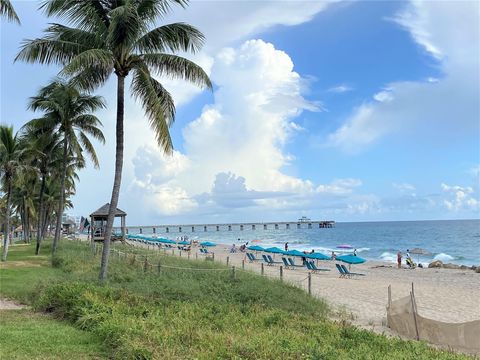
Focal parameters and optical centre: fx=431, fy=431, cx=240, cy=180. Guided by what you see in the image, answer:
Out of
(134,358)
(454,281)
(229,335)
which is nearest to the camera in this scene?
(134,358)

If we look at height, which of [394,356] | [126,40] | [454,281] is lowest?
[454,281]

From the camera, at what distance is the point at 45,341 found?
6.86 metres

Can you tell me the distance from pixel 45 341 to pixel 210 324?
2.65 metres

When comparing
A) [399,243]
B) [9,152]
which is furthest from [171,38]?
[399,243]

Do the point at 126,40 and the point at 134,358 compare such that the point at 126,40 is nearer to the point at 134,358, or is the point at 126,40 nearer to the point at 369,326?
the point at 134,358

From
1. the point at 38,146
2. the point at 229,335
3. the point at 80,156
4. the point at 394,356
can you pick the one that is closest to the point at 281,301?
the point at 229,335

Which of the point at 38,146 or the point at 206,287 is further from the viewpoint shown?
the point at 38,146

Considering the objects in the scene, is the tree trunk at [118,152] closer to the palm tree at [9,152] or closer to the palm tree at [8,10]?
the palm tree at [8,10]

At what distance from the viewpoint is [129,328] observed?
261 inches

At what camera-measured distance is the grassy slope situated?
5.67m

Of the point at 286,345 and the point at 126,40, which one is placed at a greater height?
the point at 126,40

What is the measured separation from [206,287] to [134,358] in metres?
6.84

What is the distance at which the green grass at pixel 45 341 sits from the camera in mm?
6222

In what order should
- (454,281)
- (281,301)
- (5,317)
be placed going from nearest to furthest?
(5,317)
(281,301)
(454,281)
